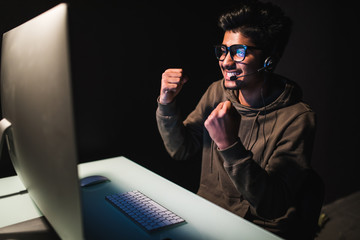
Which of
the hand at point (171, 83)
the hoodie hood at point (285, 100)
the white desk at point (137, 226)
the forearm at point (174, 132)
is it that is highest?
the hand at point (171, 83)

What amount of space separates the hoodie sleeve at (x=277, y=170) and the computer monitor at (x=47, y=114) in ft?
1.90

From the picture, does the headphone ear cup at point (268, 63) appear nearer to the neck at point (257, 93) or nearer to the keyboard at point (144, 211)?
the neck at point (257, 93)

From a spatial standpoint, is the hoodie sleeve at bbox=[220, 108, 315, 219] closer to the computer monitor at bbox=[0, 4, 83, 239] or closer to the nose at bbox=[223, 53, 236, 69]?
the nose at bbox=[223, 53, 236, 69]

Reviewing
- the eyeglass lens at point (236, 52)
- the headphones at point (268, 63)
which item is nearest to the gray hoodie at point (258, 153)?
the headphones at point (268, 63)

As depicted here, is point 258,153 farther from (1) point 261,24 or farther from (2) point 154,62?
(2) point 154,62

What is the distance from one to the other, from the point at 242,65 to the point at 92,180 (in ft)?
2.62

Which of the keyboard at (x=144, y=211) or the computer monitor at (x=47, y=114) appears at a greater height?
the computer monitor at (x=47, y=114)

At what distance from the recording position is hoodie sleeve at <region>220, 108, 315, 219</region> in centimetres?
96

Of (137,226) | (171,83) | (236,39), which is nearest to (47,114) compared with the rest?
(137,226)

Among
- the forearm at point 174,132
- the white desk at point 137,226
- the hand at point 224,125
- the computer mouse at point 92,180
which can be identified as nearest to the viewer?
the white desk at point 137,226

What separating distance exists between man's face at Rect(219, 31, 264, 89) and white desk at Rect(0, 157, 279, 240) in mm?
543

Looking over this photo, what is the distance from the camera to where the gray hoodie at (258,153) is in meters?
0.97

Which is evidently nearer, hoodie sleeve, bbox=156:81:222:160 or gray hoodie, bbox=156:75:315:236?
gray hoodie, bbox=156:75:315:236

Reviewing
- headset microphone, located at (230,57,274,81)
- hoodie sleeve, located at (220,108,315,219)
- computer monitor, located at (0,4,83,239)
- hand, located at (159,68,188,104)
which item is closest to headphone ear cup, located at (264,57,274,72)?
headset microphone, located at (230,57,274,81)
